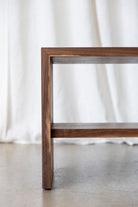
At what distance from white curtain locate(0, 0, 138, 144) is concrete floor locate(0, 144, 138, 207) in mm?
340

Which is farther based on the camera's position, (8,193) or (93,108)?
(93,108)

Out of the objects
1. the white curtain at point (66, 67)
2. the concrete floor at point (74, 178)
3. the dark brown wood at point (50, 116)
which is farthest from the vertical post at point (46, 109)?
the white curtain at point (66, 67)

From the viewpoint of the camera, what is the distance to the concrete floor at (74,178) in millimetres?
979

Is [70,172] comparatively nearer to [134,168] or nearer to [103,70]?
[134,168]

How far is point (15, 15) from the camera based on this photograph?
209 centimetres

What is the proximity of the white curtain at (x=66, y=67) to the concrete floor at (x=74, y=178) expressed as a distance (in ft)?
1.12

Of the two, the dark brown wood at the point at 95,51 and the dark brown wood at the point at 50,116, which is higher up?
the dark brown wood at the point at 95,51

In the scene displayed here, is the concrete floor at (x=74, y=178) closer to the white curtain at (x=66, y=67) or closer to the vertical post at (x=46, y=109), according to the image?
the vertical post at (x=46, y=109)

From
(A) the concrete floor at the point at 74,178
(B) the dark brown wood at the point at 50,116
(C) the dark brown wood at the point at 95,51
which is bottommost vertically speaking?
(A) the concrete floor at the point at 74,178

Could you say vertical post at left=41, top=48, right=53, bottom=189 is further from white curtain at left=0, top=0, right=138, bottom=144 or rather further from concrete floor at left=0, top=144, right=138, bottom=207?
white curtain at left=0, top=0, right=138, bottom=144

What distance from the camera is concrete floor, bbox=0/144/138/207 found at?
979 mm

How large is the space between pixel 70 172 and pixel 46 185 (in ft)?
0.81

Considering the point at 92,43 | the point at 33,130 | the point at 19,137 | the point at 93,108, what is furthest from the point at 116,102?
the point at 19,137

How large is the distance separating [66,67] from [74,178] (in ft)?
3.62
